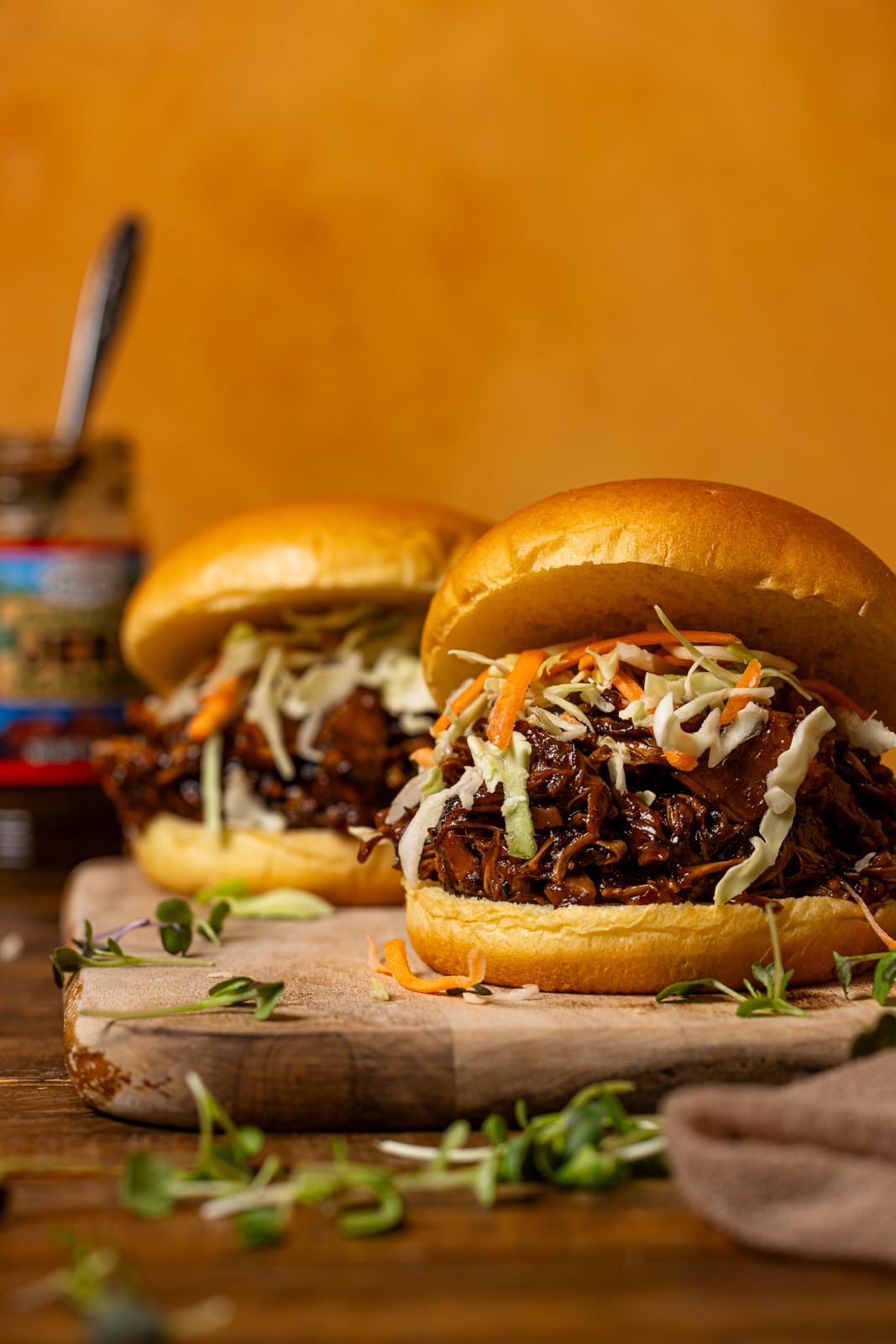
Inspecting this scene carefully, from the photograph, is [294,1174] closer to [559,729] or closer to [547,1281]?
[547,1281]

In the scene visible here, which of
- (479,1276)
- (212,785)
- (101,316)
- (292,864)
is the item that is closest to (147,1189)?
(479,1276)

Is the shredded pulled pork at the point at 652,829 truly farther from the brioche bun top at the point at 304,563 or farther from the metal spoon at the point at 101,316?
the metal spoon at the point at 101,316

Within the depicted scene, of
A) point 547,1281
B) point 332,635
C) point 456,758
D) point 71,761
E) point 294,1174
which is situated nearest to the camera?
point 547,1281

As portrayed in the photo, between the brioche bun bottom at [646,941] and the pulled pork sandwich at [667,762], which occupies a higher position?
the pulled pork sandwich at [667,762]

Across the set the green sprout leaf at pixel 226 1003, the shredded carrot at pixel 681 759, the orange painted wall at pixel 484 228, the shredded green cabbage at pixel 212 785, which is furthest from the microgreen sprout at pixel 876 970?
the orange painted wall at pixel 484 228

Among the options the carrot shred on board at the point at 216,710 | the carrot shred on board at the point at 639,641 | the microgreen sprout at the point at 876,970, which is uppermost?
the carrot shred on board at the point at 639,641

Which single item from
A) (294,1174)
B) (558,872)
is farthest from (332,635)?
(294,1174)
